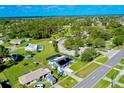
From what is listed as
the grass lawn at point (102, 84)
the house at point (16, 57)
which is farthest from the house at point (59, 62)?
the grass lawn at point (102, 84)

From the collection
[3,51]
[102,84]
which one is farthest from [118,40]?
[3,51]

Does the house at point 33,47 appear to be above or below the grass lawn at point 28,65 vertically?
above

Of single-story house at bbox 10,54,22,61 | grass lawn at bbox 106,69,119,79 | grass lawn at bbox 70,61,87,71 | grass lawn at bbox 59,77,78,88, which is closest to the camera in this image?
grass lawn at bbox 59,77,78,88

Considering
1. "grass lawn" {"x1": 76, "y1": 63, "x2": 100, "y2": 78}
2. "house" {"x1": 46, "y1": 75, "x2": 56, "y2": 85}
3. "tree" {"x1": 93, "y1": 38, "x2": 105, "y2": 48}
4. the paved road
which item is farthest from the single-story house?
A: "tree" {"x1": 93, "y1": 38, "x2": 105, "y2": 48}

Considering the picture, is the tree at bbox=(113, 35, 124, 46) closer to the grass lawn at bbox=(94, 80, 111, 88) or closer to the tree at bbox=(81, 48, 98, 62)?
the tree at bbox=(81, 48, 98, 62)

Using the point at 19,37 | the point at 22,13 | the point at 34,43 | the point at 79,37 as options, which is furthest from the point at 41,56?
the point at 22,13

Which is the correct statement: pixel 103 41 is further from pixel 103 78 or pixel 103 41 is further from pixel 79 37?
pixel 103 78

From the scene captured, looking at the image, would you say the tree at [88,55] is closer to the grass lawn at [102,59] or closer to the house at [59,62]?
the grass lawn at [102,59]
